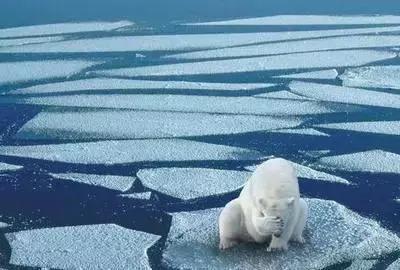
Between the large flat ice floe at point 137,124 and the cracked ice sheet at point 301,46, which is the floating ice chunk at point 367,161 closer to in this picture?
the large flat ice floe at point 137,124

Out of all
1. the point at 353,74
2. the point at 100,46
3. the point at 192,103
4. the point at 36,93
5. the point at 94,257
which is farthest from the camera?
the point at 100,46

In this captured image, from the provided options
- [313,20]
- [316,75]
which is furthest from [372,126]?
[313,20]

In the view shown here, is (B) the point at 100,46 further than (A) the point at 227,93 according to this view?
Yes

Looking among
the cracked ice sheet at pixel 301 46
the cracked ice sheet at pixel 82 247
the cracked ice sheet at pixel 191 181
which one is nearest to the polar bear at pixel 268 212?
the cracked ice sheet at pixel 82 247

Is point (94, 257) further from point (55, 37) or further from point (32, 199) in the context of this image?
point (55, 37)

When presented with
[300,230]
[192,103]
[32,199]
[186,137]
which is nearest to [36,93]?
[192,103]

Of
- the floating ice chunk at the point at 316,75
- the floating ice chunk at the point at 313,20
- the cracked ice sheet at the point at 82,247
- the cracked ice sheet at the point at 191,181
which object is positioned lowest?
the cracked ice sheet at the point at 82,247
